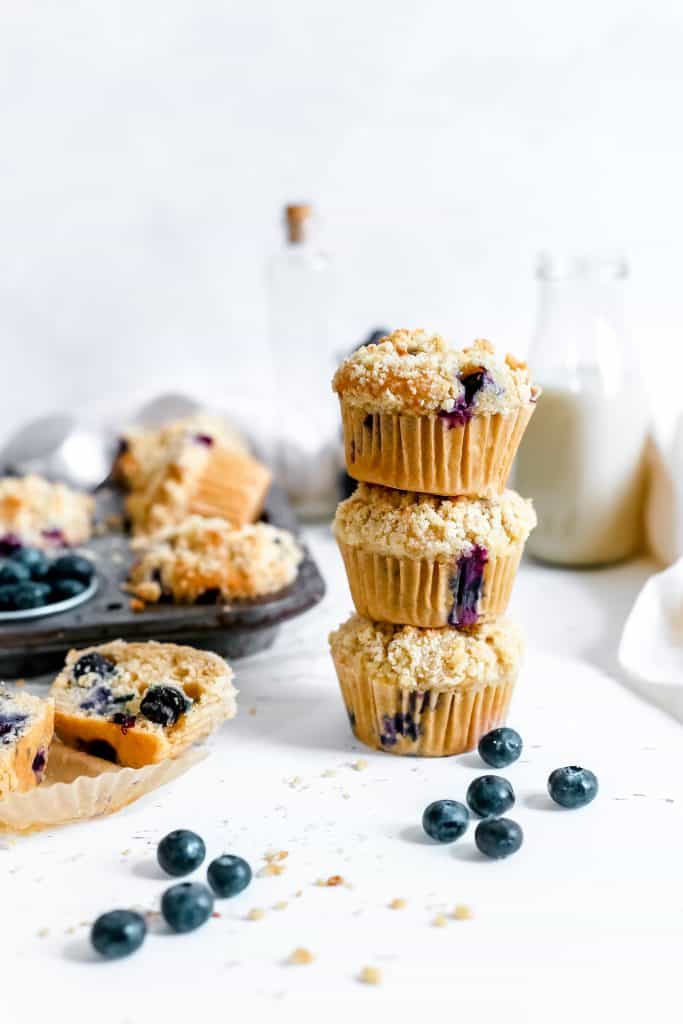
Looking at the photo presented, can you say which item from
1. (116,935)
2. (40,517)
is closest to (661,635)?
(116,935)

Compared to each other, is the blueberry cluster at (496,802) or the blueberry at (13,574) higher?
the blueberry at (13,574)

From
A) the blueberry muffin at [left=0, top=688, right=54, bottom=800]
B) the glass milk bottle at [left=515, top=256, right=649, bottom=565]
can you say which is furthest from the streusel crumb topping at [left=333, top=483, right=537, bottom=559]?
the glass milk bottle at [left=515, top=256, right=649, bottom=565]

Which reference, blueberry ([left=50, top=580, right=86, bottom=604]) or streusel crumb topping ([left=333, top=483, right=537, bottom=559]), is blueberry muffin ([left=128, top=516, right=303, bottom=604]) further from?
streusel crumb topping ([left=333, top=483, right=537, bottom=559])

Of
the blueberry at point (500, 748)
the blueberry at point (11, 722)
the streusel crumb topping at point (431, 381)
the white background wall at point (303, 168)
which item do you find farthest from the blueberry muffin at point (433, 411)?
the white background wall at point (303, 168)

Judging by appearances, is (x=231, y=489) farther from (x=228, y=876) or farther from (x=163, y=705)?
(x=228, y=876)

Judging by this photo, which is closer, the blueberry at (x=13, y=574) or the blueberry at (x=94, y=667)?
the blueberry at (x=94, y=667)

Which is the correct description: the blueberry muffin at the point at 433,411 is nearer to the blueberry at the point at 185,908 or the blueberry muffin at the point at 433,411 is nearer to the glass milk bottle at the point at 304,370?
the blueberry at the point at 185,908
